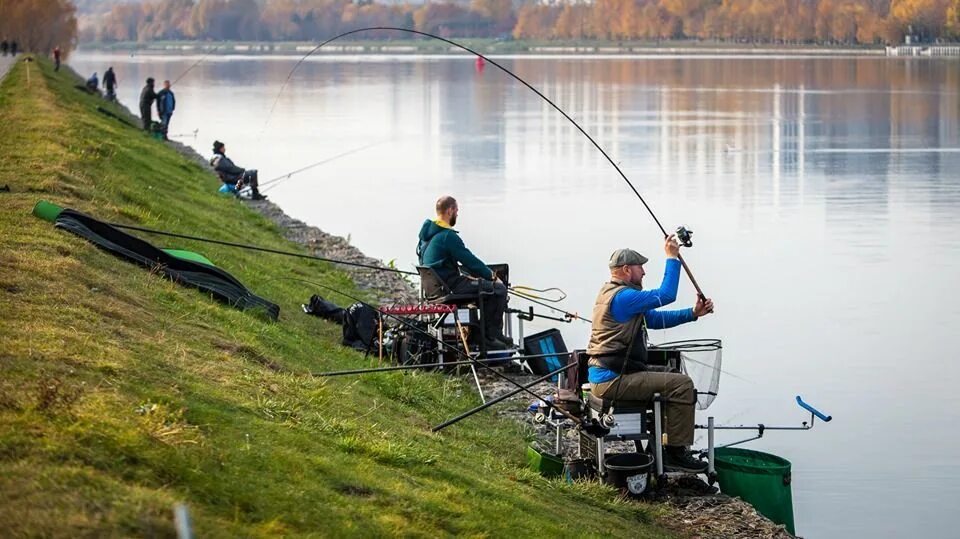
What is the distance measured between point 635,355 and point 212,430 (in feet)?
9.62

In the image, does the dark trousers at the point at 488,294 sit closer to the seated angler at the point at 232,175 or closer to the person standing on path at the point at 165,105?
the seated angler at the point at 232,175

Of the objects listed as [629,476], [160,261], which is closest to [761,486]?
[629,476]

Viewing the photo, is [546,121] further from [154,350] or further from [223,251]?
[154,350]

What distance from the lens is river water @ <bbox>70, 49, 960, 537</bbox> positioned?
12.2 metres

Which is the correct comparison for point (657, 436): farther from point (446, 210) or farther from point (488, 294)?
point (446, 210)

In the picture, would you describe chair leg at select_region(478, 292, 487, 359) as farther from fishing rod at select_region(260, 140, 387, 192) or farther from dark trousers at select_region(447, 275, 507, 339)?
fishing rod at select_region(260, 140, 387, 192)

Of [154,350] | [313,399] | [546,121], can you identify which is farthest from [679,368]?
[546,121]

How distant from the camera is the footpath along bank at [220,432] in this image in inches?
228

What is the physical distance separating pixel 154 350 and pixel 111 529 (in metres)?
3.17

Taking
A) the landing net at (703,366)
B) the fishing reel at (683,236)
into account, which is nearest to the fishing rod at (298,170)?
the landing net at (703,366)

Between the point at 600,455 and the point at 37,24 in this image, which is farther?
the point at 37,24

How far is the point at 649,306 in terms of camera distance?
8.70 meters

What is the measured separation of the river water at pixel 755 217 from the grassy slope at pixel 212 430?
2633mm

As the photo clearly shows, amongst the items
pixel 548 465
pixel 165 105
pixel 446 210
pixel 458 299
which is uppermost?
pixel 165 105
